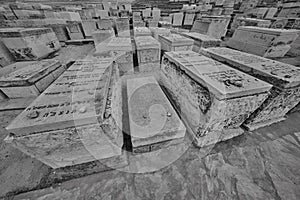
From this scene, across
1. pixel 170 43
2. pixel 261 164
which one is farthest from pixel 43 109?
pixel 170 43

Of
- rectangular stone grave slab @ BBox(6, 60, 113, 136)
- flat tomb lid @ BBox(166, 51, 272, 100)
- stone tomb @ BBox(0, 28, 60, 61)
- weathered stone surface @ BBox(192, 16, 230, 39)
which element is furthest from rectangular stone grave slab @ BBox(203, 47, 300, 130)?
stone tomb @ BBox(0, 28, 60, 61)

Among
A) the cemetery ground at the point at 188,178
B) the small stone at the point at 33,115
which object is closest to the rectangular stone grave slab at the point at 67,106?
the small stone at the point at 33,115

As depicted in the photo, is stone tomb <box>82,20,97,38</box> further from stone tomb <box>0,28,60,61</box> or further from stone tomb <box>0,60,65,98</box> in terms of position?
stone tomb <box>0,60,65,98</box>

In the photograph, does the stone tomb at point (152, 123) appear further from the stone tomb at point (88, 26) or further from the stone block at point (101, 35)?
the stone tomb at point (88, 26)

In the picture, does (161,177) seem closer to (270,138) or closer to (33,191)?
(33,191)

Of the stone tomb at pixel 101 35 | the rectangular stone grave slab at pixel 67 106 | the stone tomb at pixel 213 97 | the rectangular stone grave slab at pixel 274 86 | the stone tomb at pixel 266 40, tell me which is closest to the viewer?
the rectangular stone grave slab at pixel 67 106

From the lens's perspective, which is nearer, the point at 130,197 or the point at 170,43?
the point at 130,197
